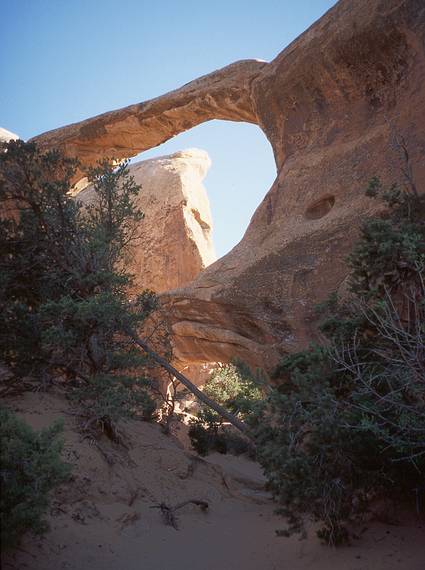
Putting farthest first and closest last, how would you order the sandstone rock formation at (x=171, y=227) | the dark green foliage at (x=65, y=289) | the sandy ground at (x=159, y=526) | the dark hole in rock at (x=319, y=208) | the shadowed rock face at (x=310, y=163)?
1. the sandstone rock formation at (x=171, y=227)
2. the dark hole in rock at (x=319, y=208)
3. the shadowed rock face at (x=310, y=163)
4. the dark green foliage at (x=65, y=289)
5. the sandy ground at (x=159, y=526)

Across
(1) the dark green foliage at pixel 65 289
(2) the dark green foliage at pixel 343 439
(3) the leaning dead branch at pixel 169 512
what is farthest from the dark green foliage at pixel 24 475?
(3) the leaning dead branch at pixel 169 512

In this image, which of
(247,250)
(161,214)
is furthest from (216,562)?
(161,214)

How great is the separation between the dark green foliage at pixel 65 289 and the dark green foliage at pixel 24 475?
3034 millimetres

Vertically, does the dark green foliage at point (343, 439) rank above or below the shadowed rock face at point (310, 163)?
Answer: below

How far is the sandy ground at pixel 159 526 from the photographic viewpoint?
18.0 ft

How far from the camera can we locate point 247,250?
13.1m

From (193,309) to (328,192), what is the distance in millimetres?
4633

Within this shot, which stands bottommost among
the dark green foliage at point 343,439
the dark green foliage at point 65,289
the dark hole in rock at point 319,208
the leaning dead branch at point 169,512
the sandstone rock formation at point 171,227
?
the leaning dead branch at point 169,512

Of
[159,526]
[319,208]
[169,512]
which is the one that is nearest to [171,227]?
[319,208]

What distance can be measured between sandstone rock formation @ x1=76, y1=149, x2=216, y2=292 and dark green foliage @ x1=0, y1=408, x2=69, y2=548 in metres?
17.9

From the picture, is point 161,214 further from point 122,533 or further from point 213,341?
point 122,533

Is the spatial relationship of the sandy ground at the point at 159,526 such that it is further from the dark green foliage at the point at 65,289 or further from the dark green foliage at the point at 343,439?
the dark green foliage at the point at 65,289

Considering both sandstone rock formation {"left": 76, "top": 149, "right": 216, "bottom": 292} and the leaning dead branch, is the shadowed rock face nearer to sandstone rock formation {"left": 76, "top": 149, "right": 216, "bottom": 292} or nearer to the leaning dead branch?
the leaning dead branch

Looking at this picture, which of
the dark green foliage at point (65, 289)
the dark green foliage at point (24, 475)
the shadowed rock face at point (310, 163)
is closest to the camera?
the dark green foliage at point (24, 475)
